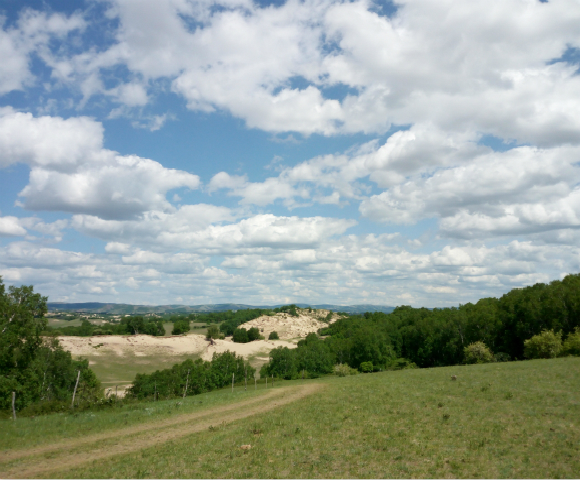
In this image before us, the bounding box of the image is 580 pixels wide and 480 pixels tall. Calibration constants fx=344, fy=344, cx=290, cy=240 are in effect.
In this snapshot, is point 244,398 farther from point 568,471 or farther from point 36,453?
point 568,471

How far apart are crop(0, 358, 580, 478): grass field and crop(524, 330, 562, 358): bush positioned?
28.2 metres

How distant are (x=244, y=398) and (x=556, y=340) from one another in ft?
162

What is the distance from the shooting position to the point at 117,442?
67.7 feet

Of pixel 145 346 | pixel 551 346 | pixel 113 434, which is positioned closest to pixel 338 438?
pixel 113 434

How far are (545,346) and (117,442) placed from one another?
61.1 m

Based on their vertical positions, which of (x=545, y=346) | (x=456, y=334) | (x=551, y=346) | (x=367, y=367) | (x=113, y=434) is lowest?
(x=367, y=367)

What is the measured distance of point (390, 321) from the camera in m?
127

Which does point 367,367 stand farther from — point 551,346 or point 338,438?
point 338,438

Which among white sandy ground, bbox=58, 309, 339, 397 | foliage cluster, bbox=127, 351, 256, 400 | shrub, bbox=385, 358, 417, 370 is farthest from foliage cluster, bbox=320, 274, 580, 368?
white sandy ground, bbox=58, 309, 339, 397

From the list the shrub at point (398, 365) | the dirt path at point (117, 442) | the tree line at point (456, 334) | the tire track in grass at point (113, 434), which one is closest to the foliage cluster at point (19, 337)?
the tire track in grass at point (113, 434)

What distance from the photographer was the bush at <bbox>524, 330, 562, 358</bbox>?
173ft

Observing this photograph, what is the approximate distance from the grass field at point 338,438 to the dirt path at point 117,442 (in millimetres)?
79

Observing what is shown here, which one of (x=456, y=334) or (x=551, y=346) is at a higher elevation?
(x=551, y=346)

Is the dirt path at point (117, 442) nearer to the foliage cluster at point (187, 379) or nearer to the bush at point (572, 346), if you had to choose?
the foliage cluster at point (187, 379)
